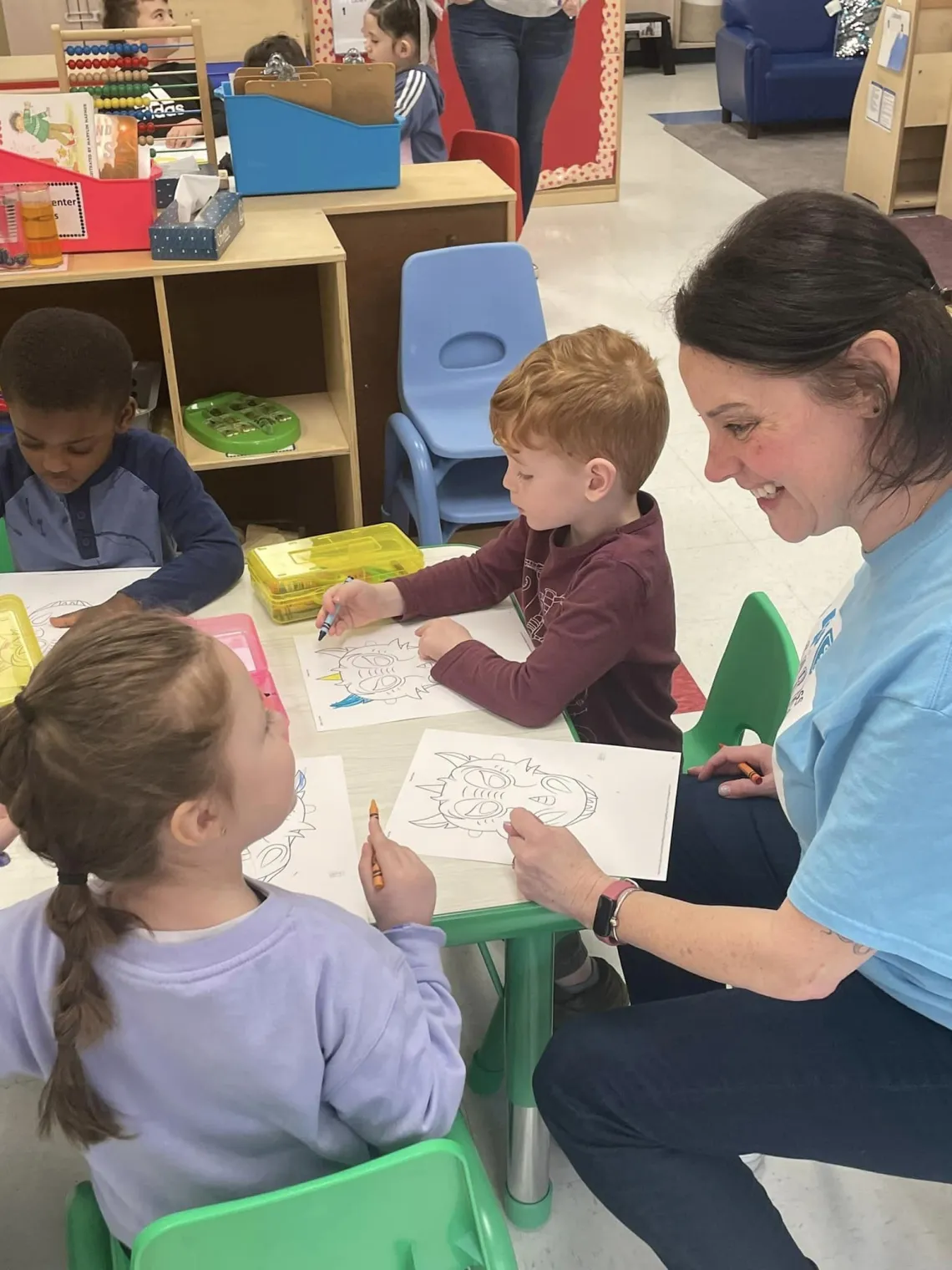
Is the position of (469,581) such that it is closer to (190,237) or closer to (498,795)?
(498,795)

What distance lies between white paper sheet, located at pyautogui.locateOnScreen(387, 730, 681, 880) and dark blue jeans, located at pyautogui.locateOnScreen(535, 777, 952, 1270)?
181 mm

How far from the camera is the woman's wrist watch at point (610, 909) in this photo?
1135 mm

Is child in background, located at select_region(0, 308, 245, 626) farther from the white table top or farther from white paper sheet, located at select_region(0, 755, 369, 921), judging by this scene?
white paper sheet, located at select_region(0, 755, 369, 921)

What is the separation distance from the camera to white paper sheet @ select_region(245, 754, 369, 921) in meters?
1.15

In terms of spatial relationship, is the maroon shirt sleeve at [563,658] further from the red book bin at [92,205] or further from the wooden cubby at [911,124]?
the wooden cubby at [911,124]

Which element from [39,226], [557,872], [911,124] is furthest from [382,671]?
[911,124]

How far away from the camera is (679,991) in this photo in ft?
5.20

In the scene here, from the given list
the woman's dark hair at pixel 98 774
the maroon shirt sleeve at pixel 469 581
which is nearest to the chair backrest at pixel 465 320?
the maroon shirt sleeve at pixel 469 581

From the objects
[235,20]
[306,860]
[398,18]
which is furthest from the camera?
[235,20]

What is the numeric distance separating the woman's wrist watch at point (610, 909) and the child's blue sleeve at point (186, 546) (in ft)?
2.46

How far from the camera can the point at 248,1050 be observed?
906 mm

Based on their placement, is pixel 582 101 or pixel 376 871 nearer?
pixel 376 871

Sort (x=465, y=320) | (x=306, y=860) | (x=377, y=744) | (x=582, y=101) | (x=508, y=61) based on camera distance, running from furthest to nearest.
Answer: (x=582, y=101) < (x=508, y=61) < (x=465, y=320) < (x=377, y=744) < (x=306, y=860)

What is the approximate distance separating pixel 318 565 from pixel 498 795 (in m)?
0.51
